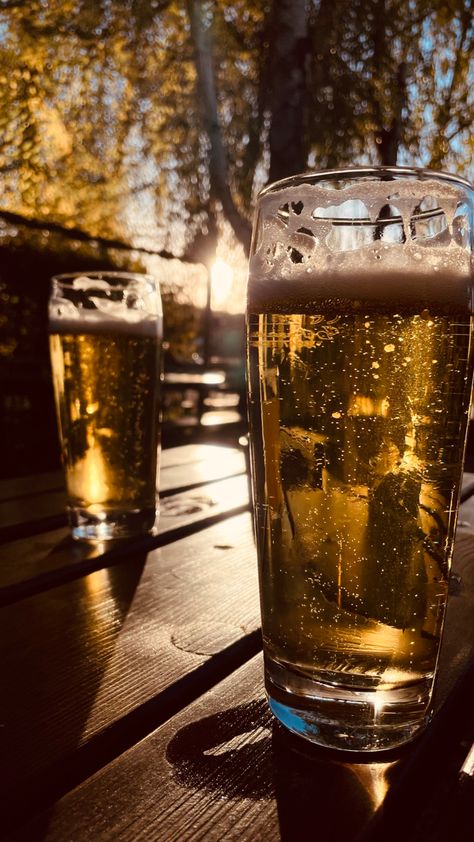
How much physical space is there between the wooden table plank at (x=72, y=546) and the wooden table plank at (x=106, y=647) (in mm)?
49

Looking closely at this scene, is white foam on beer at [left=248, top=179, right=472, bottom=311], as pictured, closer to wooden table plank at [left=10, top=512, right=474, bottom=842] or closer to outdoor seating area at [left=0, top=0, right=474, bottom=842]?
outdoor seating area at [left=0, top=0, right=474, bottom=842]

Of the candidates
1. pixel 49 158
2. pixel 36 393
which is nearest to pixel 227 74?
pixel 49 158

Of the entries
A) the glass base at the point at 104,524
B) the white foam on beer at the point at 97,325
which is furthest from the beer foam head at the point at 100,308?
the glass base at the point at 104,524

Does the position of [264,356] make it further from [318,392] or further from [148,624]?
[148,624]

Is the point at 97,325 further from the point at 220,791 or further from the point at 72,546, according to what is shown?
the point at 220,791

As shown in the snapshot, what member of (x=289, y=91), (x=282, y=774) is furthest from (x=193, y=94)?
(x=282, y=774)

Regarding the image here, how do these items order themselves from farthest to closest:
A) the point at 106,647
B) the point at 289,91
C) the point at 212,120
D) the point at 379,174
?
the point at 212,120, the point at 289,91, the point at 106,647, the point at 379,174

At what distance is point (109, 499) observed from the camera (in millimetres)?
1235

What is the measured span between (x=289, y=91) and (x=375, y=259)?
218 inches

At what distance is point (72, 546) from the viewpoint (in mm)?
1159

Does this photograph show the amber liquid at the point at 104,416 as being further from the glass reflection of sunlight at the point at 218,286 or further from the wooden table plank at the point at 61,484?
the glass reflection of sunlight at the point at 218,286

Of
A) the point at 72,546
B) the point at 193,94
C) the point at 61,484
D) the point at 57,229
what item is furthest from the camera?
the point at 193,94

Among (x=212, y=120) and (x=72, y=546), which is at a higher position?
→ (x=212, y=120)

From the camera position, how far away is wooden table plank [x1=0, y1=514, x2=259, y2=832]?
1.80 ft
